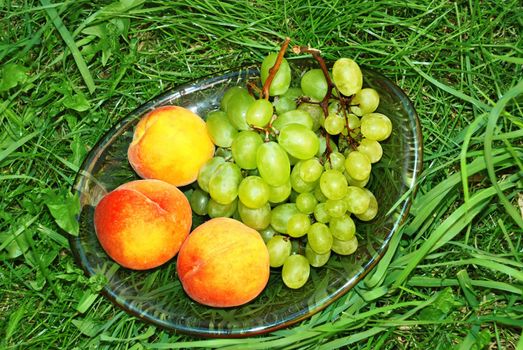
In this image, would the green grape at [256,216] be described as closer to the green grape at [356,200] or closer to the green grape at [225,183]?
the green grape at [225,183]

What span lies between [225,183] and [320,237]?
0.72 feet

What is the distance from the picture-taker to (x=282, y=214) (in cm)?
137

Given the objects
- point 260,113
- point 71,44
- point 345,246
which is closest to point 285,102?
point 260,113

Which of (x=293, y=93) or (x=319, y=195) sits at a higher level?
(x=293, y=93)

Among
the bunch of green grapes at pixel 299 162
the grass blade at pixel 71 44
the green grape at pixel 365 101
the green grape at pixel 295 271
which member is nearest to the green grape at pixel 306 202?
the bunch of green grapes at pixel 299 162

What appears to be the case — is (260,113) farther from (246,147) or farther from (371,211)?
(371,211)

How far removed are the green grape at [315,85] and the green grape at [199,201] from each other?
314 millimetres

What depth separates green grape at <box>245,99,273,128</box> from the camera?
51.4 inches

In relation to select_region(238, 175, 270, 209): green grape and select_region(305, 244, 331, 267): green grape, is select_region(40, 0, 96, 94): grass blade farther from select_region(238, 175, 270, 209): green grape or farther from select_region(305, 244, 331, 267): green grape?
select_region(305, 244, 331, 267): green grape

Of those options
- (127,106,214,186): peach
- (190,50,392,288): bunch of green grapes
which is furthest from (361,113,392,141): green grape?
(127,106,214,186): peach

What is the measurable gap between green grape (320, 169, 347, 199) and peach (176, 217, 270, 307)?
0.58ft

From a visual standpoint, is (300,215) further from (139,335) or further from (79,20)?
(79,20)

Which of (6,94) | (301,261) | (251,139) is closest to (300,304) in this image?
(301,261)

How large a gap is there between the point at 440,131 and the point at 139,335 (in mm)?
869
